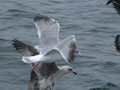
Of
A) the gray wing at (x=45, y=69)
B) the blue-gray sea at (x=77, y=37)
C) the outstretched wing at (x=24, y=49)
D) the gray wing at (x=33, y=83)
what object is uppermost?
the outstretched wing at (x=24, y=49)

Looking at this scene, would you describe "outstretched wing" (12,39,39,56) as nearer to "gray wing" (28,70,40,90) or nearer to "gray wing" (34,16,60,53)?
"gray wing" (28,70,40,90)

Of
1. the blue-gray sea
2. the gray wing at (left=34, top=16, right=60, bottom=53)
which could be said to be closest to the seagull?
the gray wing at (left=34, top=16, right=60, bottom=53)

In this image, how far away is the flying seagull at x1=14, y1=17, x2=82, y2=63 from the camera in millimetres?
9533

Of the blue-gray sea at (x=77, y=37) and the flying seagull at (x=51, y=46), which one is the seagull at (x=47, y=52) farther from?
the blue-gray sea at (x=77, y=37)

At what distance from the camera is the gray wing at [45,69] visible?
1108cm

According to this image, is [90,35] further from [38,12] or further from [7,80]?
[7,80]

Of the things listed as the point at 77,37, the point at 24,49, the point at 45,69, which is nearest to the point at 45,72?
the point at 45,69

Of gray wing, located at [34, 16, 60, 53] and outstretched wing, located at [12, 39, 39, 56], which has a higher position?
gray wing, located at [34, 16, 60, 53]

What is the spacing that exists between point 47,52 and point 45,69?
1.19 m

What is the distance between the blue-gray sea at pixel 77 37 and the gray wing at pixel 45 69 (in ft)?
1.33

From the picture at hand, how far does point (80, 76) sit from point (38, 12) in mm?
5152

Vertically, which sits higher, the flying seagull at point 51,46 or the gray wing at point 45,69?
the flying seagull at point 51,46

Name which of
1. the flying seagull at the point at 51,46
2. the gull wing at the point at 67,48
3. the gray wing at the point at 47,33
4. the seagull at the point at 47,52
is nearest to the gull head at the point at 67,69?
the seagull at the point at 47,52

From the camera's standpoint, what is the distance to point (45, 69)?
11.1 metres
